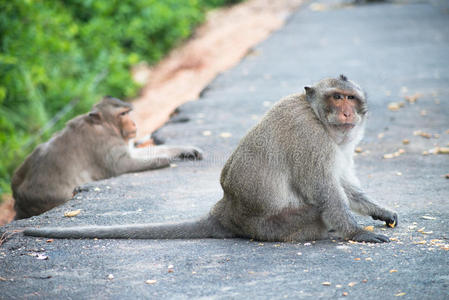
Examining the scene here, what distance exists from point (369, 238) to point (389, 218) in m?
0.37

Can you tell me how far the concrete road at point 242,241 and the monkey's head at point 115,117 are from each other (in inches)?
25.1

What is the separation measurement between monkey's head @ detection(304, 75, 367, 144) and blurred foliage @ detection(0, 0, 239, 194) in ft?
22.4

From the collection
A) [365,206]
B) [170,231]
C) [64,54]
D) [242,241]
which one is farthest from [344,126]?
[64,54]

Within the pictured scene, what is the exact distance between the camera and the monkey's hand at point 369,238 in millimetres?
4367

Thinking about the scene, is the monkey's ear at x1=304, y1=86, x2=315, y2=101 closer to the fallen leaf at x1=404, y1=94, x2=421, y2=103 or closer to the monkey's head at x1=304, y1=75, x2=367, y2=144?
the monkey's head at x1=304, y1=75, x2=367, y2=144

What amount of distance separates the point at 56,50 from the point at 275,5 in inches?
420

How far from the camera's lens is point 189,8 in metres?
19.7

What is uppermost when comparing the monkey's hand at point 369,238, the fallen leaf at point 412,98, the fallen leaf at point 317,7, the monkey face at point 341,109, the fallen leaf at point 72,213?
the fallen leaf at point 317,7

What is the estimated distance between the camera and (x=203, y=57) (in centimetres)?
1703

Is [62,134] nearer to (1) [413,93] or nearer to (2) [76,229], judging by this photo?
(2) [76,229]

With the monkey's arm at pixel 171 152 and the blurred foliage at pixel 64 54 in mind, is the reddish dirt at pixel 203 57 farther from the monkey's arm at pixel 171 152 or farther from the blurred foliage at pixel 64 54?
the monkey's arm at pixel 171 152

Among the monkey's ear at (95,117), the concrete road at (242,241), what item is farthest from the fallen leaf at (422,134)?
the monkey's ear at (95,117)

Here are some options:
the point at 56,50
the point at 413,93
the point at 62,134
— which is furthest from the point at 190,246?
the point at 56,50

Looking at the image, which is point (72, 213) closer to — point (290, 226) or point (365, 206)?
point (290, 226)
